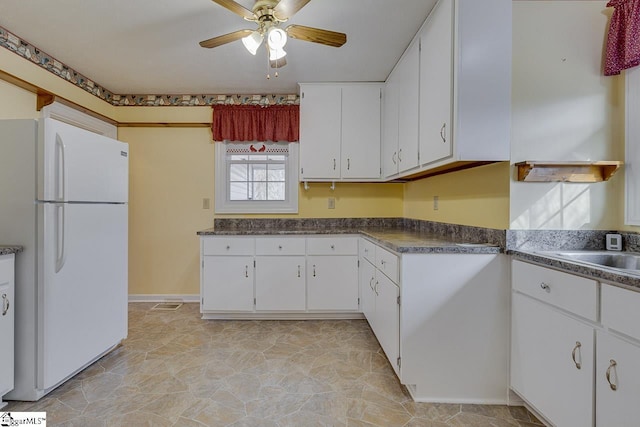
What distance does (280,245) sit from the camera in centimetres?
294

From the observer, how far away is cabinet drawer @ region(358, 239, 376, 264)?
96.4 inches

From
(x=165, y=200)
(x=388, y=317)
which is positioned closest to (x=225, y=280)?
(x=165, y=200)

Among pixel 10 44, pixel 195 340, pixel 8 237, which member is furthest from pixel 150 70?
pixel 195 340

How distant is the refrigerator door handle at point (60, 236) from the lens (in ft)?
5.79

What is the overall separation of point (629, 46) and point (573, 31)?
0.27 m

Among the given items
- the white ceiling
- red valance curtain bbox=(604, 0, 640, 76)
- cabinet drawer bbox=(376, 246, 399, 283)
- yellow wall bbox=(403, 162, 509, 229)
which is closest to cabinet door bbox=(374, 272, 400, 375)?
cabinet drawer bbox=(376, 246, 399, 283)

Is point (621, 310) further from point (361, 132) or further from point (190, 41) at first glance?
point (190, 41)

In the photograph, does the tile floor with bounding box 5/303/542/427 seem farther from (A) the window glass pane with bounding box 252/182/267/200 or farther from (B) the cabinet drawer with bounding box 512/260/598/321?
(A) the window glass pane with bounding box 252/182/267/200

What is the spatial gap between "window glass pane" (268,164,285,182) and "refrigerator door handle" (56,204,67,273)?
6.50 ft

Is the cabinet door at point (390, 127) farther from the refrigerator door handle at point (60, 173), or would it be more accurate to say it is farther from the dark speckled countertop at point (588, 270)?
the refrigerator door handle at point (60, 173)

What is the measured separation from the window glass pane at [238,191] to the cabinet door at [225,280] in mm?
824

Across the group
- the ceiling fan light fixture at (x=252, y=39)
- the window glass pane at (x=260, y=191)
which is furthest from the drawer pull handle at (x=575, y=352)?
the window glass pane at (x=260, y=191)

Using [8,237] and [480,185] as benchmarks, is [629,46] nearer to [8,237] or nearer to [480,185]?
[480,185]

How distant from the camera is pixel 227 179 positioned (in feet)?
11.4
